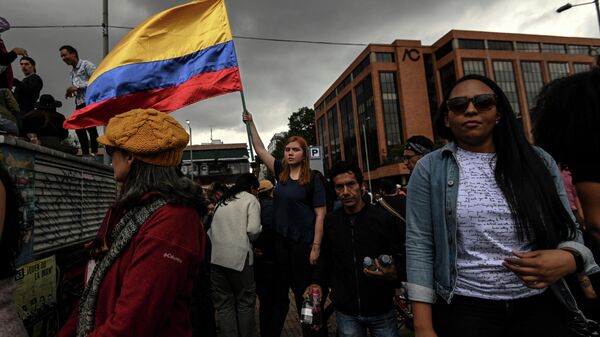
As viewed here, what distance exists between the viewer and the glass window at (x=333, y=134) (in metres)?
69.5

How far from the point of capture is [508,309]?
1550 millimetres

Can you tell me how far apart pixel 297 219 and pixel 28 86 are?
4.40 metres

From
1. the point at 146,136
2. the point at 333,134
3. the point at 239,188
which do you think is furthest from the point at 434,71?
the point at 146,136

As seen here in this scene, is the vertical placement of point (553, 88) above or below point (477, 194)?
above

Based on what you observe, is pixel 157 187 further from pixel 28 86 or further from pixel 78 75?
pixel 78 75

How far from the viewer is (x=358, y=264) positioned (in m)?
2.69

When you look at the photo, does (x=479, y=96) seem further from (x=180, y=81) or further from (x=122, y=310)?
(x=180, y=81)

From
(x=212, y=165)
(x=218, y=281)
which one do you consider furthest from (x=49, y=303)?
(x=212, y=165)

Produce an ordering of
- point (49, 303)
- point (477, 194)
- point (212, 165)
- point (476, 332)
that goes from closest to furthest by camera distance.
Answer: point (476, 332) < point (477, 194) < point (49, 303) < point (212, 165)

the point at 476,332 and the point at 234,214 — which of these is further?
the point at 234,214

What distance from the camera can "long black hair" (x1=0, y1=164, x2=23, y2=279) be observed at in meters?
1.41

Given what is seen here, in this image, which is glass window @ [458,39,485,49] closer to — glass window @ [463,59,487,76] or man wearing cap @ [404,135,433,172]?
glass window @ [463,59,487,76]

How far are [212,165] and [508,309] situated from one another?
132 ft

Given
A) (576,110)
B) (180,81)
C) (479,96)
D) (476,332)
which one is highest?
(180,81)
